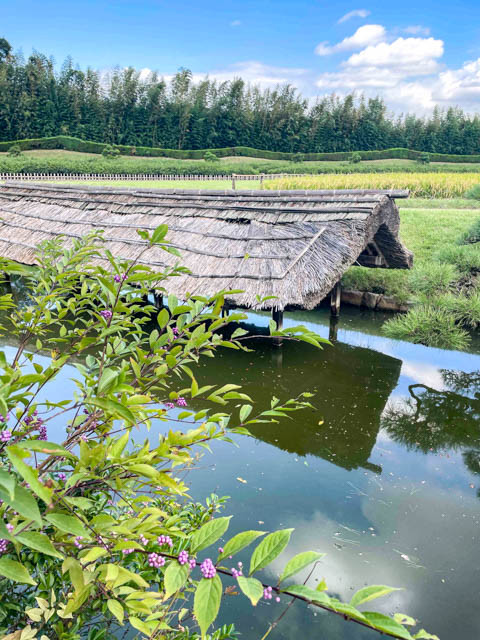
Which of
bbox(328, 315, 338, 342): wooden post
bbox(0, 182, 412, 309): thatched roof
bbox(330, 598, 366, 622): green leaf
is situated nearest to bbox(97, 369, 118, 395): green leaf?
bbox(330, 598, 366, 622): green leaf

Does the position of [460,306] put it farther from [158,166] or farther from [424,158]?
[424,158]

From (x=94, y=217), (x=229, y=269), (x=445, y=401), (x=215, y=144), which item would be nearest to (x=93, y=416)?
(x=445, y=401)

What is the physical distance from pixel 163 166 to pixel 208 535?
2847cm

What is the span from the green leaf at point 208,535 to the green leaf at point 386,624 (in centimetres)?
30

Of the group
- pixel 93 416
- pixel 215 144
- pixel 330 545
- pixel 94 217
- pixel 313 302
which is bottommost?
pixel 330 545

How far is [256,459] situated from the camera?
14.1 feet

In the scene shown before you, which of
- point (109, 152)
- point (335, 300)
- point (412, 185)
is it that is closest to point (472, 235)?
point (335, 300)

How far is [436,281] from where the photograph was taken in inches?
282

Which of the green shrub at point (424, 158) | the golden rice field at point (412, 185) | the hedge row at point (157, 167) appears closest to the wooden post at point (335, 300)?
the golden rice field at point (412, 185)

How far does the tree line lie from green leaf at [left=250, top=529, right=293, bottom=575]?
39.5 meters

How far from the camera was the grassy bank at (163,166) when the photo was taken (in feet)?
80.3

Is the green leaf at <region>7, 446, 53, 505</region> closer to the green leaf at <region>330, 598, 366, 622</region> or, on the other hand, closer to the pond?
the green leaf at <region>330, 598, 366, 622</region>

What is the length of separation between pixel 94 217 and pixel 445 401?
23.9ft

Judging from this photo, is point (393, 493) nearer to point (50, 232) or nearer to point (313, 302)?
point (313, 302)
